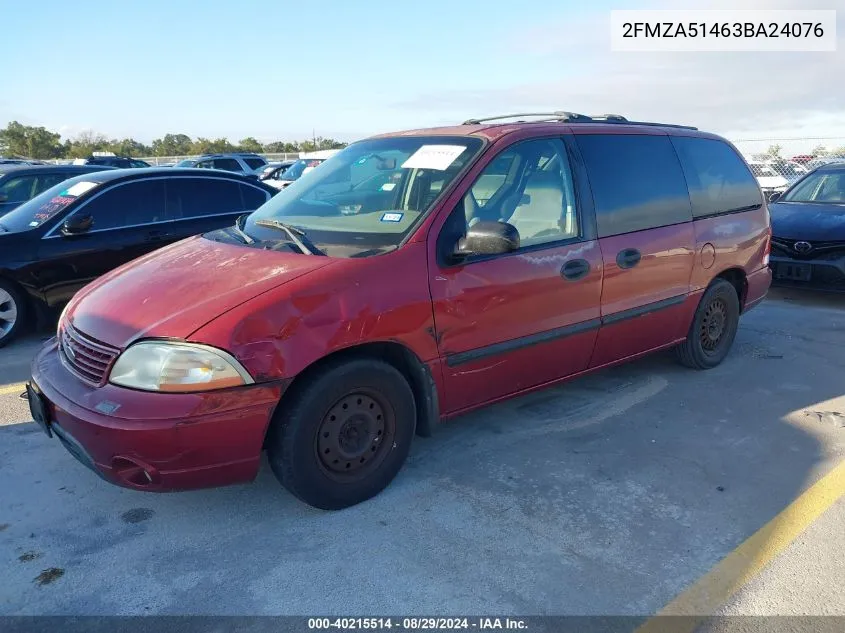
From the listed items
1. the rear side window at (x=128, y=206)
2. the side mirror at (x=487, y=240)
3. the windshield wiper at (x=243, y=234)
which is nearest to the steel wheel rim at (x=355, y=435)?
the side mirror at (x=487, y=240)

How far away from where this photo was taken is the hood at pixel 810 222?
6.96 metres

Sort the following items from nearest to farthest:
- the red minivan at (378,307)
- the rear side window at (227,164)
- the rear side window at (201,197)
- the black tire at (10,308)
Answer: the red minivan at (378,307), the black tire at (10,308), the rear side window at (201,197), the rear side window at (227,164)

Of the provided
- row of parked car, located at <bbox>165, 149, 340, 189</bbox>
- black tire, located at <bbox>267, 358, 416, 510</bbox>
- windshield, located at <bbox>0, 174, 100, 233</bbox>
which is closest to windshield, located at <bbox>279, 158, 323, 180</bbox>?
row of parked car, located at <bbox>165, 149, 340, 189</bbox>

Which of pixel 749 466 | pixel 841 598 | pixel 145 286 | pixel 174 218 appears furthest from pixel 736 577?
pixel 174 218

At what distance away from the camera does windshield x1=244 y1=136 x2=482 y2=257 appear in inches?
128

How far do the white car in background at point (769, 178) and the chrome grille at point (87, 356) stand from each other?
16520 millimetres

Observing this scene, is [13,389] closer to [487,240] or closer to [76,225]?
[76,225]

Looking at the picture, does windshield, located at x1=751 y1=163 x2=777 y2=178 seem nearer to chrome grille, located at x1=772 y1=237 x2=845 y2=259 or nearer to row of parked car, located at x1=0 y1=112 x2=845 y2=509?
chrome grille, located at x1=772 y1=237 x2=845 y2=259

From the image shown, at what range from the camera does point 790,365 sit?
5156 millimetres

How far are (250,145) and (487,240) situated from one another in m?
59.0

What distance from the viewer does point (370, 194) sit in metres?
3.64

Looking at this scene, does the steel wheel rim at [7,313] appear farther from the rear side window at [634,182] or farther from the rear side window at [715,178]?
the rear side window at [715,178]

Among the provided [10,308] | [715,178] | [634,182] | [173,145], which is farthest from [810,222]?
[173,145]

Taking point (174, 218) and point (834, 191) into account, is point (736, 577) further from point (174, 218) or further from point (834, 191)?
point (834, 191)
